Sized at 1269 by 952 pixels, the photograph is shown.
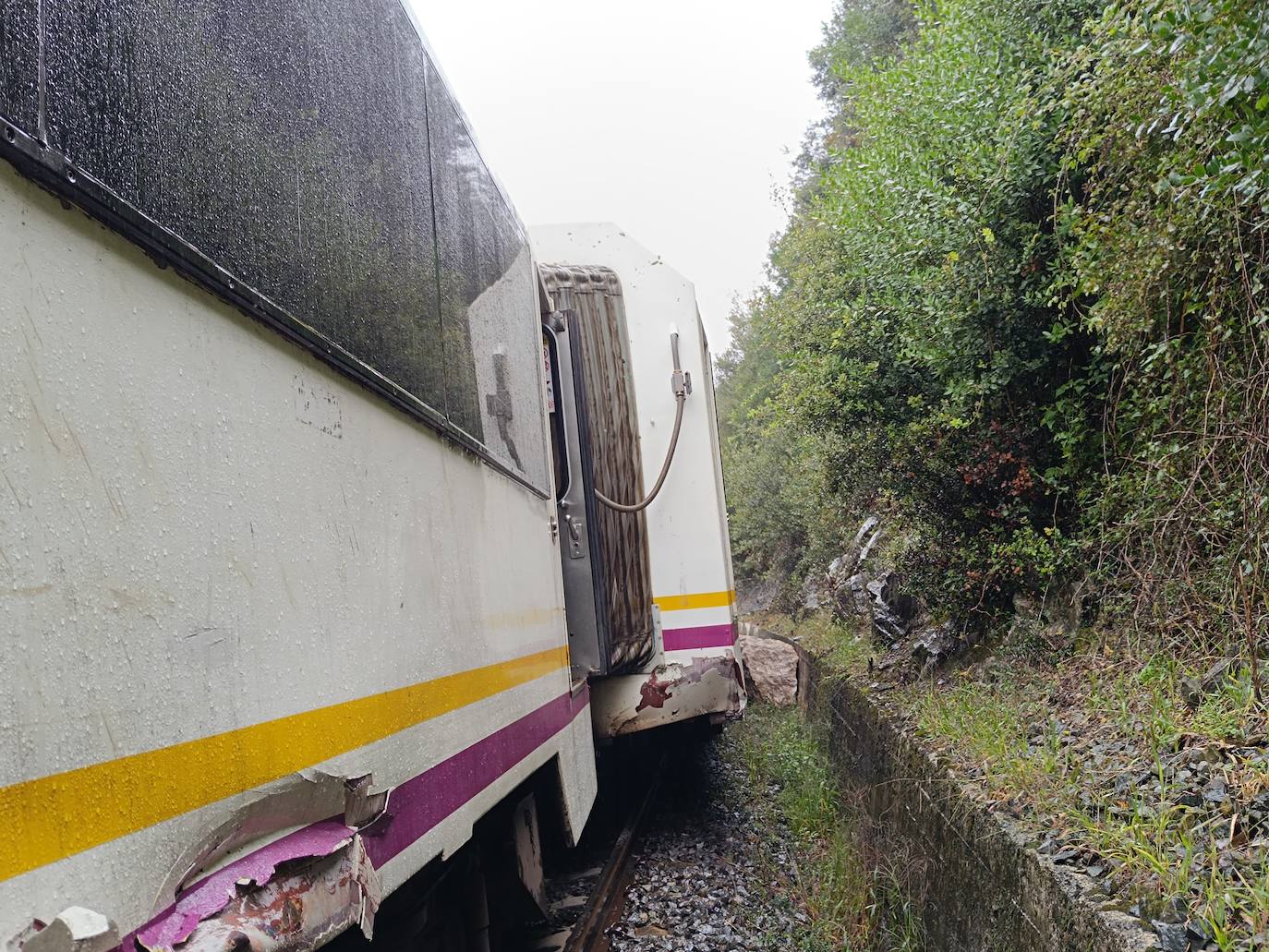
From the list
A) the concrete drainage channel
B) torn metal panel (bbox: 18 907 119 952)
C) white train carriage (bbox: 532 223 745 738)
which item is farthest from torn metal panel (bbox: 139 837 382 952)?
white train carriage (bbox: 532 223 745 738)

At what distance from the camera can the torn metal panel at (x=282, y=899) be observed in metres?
1.24

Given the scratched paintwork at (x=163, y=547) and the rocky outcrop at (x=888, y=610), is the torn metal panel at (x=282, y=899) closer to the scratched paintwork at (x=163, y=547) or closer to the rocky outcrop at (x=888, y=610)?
the scratched paintwork at (x=163, y=547)

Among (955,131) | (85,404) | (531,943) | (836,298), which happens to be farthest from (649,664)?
(85,404)

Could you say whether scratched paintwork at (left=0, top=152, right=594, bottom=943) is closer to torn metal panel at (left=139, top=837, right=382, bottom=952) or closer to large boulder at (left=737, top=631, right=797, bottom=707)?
torn metal panel at (left=139, top=837, right=382, bottom=952)

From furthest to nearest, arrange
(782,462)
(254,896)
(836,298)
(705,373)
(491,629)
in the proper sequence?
(782,462)
(836,298)
(705,373)
(491,629)
(254,896)

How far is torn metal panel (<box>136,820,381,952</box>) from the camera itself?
48.9 inches

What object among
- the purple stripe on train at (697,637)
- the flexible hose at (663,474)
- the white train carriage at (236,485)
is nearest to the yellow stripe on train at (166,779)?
the white train carriage at (236,485)

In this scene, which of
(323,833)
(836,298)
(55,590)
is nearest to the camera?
(55,590)

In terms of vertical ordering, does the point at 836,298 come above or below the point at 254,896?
above

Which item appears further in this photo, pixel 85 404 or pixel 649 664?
pixel 649 664

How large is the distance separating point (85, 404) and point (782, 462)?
60.2 feet

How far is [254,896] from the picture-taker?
4.53ft

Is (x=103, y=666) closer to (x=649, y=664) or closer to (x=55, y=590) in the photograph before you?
(x=55, y=590)

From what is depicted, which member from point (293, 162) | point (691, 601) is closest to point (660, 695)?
point (691, 601)
